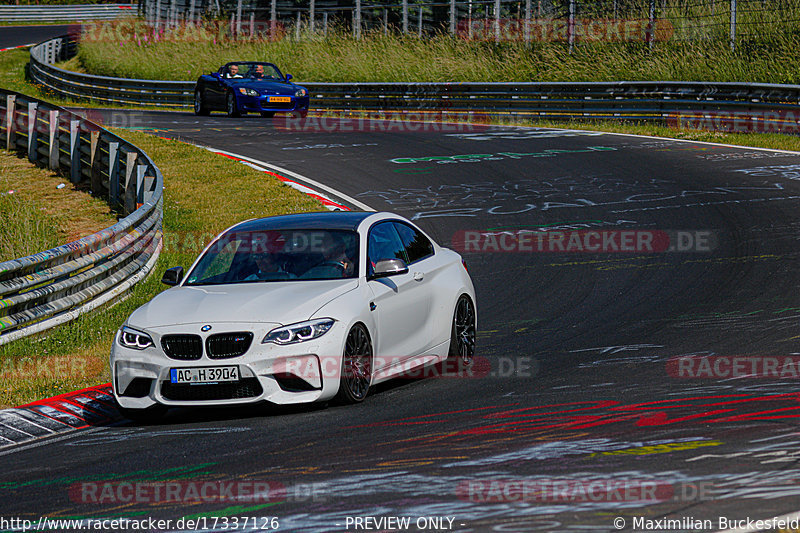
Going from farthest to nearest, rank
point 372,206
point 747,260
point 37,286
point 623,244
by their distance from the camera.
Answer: point 372,206
point 623,244
point 747,260
point 37,286

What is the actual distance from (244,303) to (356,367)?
3.02 ft

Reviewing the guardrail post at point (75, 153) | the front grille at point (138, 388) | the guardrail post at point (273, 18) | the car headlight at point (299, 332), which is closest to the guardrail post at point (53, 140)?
the guardrail post at point (75, 153)

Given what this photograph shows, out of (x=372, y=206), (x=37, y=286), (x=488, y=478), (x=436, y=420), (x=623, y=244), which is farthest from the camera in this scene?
(x=372, y=206)

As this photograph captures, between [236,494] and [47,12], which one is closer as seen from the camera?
[236,494]

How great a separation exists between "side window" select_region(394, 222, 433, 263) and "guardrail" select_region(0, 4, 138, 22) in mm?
70194

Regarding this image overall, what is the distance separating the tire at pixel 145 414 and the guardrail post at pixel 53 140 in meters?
16.1

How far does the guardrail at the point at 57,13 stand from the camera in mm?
77438

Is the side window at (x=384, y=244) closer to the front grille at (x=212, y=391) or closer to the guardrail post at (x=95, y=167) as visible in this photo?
the front grille at (x=212, y=391)

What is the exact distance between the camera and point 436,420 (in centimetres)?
786

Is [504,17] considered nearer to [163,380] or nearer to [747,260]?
[747,260]

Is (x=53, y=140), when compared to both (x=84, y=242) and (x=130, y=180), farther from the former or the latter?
(x=84, y=242)

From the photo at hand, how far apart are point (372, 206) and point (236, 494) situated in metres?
13.2

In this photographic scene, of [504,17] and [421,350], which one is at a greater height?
[504,17]

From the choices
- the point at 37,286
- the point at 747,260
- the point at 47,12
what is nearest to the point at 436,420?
the point at 37,286
